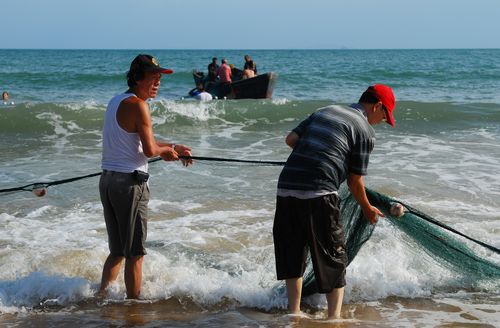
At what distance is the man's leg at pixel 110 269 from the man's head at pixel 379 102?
1.96 m

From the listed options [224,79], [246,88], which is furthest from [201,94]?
[246,88]

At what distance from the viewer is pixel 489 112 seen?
1941 centimetres

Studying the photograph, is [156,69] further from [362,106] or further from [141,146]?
[362,106]

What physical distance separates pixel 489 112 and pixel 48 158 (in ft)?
42.2

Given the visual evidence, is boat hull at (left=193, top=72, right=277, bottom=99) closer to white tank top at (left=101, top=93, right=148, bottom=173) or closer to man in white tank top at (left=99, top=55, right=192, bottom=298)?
man in white tank top at (left=99, top=55, right=192, bottom=298)

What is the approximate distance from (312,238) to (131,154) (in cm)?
125

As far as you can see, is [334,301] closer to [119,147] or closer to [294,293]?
[294,293]

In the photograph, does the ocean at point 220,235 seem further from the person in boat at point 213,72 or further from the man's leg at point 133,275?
the person in boat at point 213,72

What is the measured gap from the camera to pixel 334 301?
4301 millimetres

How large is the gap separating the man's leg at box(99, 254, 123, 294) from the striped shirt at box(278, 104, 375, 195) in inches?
56.2

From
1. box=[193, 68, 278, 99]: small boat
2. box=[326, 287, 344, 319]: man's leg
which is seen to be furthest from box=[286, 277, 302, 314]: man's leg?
box=[193, 68, 278, 99]: small boat

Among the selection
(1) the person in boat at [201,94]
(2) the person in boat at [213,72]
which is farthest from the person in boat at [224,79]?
(1) the person in boat at [201,94]

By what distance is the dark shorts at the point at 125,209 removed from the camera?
14.3 feet

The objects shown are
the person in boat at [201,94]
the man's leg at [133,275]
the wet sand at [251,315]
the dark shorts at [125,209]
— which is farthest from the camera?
the person in boat at [201,94]
